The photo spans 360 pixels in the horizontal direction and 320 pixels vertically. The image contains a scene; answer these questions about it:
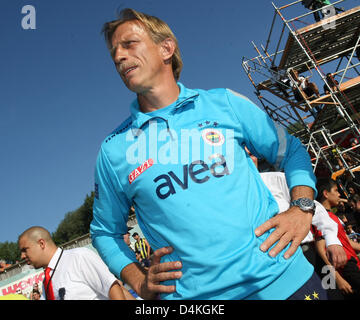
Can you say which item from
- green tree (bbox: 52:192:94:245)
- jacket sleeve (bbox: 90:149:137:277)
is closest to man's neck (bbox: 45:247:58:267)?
jacket sleeve (bbox: 90:149:137:277)

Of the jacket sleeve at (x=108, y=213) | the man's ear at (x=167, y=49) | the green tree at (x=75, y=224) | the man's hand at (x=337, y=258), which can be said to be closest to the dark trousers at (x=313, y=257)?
Answer: the man's hand at (x=337, y=258)

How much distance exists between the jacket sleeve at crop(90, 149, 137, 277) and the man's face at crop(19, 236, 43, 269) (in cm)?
269

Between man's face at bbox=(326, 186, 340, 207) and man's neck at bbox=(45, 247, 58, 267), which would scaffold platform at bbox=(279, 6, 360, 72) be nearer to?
man's face at bbox=(326, 186, 340, 207)

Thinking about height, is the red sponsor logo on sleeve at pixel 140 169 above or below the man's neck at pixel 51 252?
above

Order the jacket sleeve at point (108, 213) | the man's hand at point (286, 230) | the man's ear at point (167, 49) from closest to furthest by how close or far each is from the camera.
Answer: the man's hand at point (286, 230), the jacket sleeve at point (108, 213), the man's ear at point (167, 49)

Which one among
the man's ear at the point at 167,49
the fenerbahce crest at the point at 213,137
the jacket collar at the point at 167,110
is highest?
the man's ear at the point at 167,49

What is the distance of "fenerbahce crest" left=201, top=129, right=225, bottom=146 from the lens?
1575 mm

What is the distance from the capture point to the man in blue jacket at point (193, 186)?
1.36 m

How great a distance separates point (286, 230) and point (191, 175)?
0.49 meters

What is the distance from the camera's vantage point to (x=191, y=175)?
147cm

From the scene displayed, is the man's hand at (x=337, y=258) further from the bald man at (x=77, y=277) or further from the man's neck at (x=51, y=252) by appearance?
the man's neck at (x=51, y=252)

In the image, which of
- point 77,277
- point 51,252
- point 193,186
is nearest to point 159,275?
point 193,186

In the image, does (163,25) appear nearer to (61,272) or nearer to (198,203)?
(198,203)
